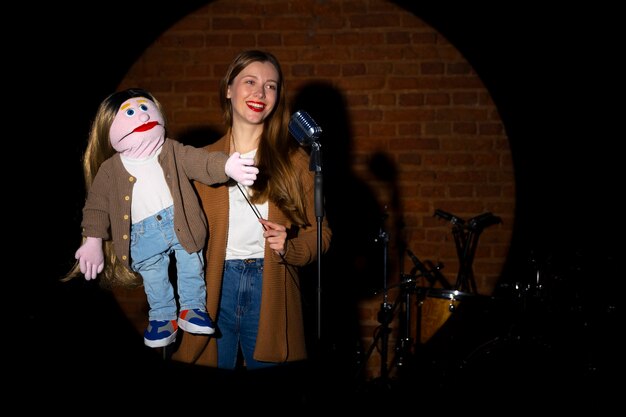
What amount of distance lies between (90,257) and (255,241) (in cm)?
54

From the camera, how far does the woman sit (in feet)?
6.04

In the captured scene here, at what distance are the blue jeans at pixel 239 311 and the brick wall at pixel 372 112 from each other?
1.36 m

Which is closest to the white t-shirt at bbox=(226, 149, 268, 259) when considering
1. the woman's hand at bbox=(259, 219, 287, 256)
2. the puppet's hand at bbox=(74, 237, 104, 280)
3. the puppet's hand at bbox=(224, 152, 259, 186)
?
the woman's hand at bbox=(259, 219, 287, 256)

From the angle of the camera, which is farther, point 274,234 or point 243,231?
point 243,231

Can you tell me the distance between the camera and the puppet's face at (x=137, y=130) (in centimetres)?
163

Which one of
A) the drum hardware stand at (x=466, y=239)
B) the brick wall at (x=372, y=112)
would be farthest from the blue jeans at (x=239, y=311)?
the drum hardware stand at (x=466, y=239)

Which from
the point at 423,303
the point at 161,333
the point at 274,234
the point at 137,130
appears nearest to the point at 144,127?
the point at 137,130

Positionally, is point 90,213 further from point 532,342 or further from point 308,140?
point 532,342

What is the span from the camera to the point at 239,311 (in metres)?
1.89

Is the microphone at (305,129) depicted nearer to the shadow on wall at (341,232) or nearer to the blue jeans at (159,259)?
the blue jeans at (159,259)

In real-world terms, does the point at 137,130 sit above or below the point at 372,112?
below

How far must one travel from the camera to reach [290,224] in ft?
6.40

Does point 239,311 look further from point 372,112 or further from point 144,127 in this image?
point 372,112

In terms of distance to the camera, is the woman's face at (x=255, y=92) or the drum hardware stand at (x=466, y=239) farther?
the drum hardware stand at (x=466, y=239)
